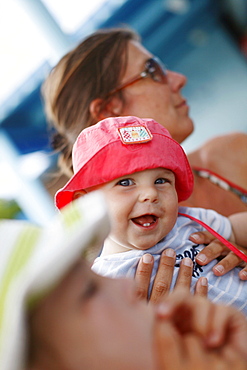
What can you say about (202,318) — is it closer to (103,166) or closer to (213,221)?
(103,166)

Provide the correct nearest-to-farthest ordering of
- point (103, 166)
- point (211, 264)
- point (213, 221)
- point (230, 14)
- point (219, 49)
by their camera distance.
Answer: point (103, 166)
point (211, 264)
point (213, 221)
point (219, 49)
point (230, 14)

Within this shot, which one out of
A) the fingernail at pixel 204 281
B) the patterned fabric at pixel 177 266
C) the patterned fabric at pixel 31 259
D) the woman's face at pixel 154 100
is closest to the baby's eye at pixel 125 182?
the patterned fabric at pixel 177 266

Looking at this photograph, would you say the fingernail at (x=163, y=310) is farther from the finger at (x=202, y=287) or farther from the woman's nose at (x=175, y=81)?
the woman's nose at (x=175, y=81)

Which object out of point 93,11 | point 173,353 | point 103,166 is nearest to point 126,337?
point 173,353

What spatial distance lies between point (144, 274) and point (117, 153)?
293 mm

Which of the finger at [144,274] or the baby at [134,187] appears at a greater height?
the baby at [134,187]

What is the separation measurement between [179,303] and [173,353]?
0.07 meters

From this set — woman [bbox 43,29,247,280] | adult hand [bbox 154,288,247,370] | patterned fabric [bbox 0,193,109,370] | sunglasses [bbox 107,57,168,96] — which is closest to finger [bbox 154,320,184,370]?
adult hand [bbox 154,288,247,370]

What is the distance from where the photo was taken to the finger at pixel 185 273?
95 cm

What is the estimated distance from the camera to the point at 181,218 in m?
1.16

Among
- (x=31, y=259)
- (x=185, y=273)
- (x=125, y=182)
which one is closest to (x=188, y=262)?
(x=185, y=273)

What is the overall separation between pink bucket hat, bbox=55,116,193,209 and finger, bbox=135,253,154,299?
0.21 m

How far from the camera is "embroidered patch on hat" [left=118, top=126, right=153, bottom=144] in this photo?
0.96m

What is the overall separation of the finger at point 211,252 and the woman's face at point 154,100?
0.57 meters
